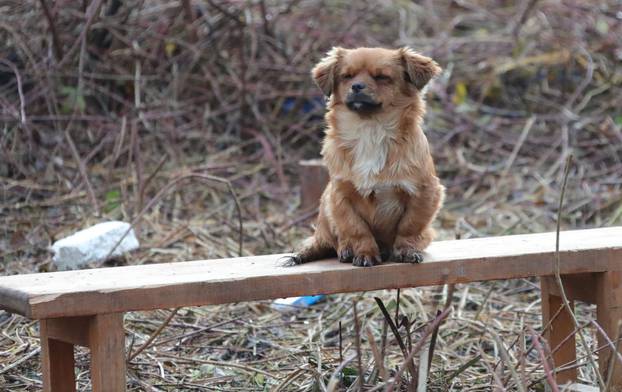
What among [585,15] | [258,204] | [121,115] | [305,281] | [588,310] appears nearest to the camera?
[305,281]

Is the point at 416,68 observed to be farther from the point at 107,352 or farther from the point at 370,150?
the point at 107,352

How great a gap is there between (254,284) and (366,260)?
0.54 metres

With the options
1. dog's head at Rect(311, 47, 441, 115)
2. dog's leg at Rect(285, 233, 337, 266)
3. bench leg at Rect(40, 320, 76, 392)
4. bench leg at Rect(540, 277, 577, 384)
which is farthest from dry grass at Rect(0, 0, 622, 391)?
dog's head at Rect(311, 47, 441, 115)

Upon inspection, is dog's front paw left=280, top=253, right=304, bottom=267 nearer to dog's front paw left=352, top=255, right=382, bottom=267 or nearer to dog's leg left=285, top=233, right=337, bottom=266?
dog's leg left=285, top=233, right=337, bottom=266

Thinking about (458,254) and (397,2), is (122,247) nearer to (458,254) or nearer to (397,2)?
(458,254)

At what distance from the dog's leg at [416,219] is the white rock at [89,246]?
229 cm

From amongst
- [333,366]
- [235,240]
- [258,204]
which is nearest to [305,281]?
[333,366]

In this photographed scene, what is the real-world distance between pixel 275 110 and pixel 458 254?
4580mm

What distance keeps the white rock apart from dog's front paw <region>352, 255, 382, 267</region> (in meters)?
2.24

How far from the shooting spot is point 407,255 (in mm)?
3936

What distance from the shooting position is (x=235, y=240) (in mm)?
6672

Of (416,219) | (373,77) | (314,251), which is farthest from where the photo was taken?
(314,251)

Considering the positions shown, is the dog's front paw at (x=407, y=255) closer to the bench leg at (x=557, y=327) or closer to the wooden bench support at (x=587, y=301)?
the wooden bench support at (x=587, y=301)

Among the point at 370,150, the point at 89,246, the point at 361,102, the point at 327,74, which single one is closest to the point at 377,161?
the point at 370,150
